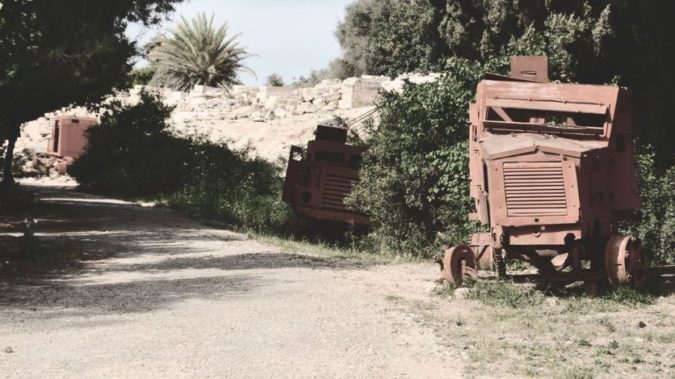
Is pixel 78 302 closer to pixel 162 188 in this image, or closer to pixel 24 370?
pixel 24 370

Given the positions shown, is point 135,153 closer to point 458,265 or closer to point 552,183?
point 458,265

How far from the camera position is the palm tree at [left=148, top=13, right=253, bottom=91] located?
46000 mm

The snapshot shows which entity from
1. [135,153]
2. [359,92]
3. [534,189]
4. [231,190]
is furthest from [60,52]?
[359,92]

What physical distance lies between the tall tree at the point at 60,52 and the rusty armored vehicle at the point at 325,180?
4.66 metres

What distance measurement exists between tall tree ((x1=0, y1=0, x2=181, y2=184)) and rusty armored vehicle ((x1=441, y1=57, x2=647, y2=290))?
7.18 meters

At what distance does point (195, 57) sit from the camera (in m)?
46.5

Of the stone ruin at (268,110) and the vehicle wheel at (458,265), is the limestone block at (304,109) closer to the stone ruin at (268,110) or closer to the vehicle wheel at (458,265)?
the stone ruin at (268,110)

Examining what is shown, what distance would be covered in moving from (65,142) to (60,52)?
2155 centimetres

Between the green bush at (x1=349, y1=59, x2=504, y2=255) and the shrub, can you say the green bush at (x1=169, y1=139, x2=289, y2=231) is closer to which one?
the shrub

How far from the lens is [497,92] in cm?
1069

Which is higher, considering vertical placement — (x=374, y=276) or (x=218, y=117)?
(x=218, y=117)

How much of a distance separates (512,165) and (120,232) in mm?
9291

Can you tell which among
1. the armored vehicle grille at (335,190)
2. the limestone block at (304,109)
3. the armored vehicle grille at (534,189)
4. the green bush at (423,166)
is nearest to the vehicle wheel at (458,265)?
the armored vehicle grille at (534,189)

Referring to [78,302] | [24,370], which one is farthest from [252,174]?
[24,370]
